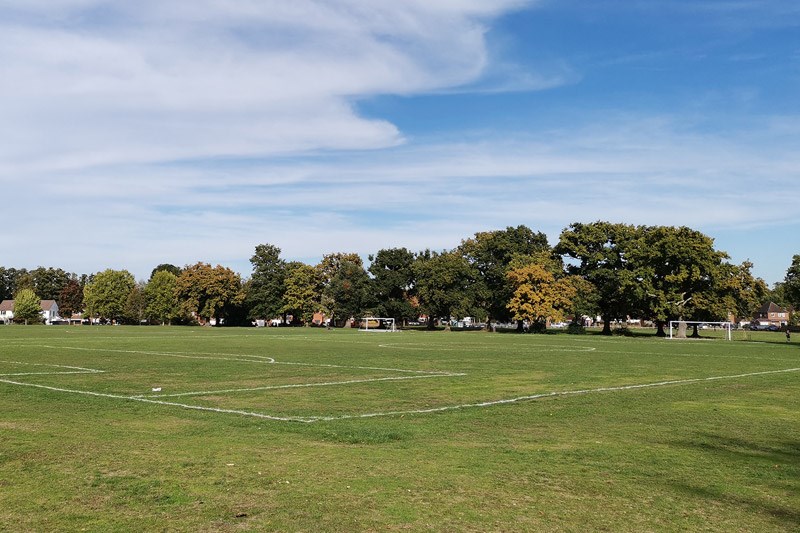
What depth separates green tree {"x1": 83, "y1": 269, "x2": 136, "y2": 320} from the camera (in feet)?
438

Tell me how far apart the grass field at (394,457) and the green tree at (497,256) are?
246 feet

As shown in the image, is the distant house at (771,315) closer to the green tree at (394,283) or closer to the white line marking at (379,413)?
the green tree at (394,283)

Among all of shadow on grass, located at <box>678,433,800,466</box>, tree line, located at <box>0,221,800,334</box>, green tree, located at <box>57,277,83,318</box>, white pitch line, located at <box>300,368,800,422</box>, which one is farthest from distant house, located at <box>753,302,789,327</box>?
shadow on grass, located at <box>678,433,800,466</box>

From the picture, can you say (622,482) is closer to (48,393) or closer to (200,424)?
(200,424)

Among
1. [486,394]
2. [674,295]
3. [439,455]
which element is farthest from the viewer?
[674,295]

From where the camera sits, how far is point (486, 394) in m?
16.5

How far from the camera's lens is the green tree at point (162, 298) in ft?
406

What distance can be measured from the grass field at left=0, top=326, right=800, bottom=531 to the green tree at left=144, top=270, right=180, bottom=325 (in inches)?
4326

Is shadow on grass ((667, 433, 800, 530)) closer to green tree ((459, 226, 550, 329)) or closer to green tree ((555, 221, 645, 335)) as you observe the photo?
green tree ((555, 221, 645, 335))

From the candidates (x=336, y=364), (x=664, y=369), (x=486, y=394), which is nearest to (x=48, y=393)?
(x=486, y=394)

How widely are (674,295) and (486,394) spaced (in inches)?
2331

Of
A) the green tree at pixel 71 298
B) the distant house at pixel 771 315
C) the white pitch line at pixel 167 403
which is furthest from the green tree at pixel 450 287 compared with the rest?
the distant house at pixel 771 315

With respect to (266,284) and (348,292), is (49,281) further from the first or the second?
(348,292)

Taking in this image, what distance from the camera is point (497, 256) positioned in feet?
318
